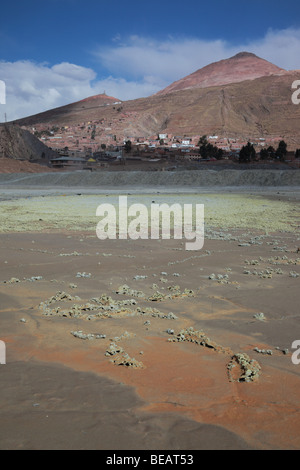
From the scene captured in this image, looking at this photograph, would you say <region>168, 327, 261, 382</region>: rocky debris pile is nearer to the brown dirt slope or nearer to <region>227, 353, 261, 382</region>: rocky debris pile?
<region>227, 353, 261, 382</region>: rocky debris pile

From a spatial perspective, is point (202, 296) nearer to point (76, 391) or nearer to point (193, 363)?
point (193, 363)

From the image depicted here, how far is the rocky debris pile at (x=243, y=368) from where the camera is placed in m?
4.22

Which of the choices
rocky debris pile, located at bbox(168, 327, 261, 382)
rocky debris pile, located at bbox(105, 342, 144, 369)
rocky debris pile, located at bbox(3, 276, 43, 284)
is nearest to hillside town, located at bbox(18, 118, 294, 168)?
rocky debris pile, located at bbox(3, 276, 43, 284)

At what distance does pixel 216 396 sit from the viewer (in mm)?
3889

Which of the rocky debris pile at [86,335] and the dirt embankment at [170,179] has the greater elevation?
the dirt embankment at [170,179]

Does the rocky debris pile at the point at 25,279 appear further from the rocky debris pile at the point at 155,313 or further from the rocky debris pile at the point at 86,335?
A: the rocky debris pile at the point at 86,335

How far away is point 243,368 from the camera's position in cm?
448

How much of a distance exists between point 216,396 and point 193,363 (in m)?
0.75

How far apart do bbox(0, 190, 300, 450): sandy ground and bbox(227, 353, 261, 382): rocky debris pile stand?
0.02 metres

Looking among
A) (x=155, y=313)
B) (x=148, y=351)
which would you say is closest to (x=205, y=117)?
(x=155, y=313)

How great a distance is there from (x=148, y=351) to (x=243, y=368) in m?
1.16

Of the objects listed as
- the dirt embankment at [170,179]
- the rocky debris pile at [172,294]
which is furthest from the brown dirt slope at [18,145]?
the rocky debris pile at [172,294]

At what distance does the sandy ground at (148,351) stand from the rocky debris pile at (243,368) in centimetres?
2

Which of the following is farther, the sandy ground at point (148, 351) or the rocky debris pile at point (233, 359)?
the rocky debris pile at point (233, 359)
